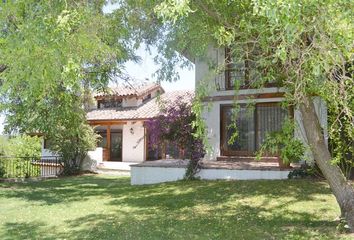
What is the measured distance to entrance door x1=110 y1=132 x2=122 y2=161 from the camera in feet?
102

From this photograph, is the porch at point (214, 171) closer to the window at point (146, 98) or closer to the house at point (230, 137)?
the house at point (230, 137)

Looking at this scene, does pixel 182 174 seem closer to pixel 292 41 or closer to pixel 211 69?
pixel 211 69

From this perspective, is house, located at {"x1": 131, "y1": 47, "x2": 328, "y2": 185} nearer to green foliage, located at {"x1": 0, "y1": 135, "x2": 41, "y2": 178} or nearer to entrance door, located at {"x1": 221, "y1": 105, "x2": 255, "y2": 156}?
entrance door, located at {"x1": 221, "y1": 105, "x2": 255, "y2": 156}

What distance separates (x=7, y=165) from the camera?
1994 cm

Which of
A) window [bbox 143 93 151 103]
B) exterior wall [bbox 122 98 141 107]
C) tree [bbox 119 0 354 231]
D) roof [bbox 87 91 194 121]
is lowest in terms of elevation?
tree [bbox 119 0 354 231]

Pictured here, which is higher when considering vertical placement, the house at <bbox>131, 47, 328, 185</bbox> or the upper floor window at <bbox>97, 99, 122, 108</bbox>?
the upper floor window at <bbox>97, 99, 122, 108</bbox>

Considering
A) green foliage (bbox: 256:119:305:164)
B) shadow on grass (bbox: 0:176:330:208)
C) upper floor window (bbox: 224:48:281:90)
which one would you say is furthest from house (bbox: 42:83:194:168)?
green foliage (bbox: 256:119:305:164)

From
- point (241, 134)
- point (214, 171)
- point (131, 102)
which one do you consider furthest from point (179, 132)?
point (131, 102)

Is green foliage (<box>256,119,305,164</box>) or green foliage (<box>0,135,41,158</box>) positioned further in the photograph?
green foliage (<box>0,135,41,158</box>)

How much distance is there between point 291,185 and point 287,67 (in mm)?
6898

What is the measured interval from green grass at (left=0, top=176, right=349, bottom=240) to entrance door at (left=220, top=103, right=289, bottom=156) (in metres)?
4.34

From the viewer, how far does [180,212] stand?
33.7ft

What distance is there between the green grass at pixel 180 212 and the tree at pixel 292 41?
1.87 m

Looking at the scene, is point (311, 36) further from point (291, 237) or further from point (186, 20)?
point (291, 237)
